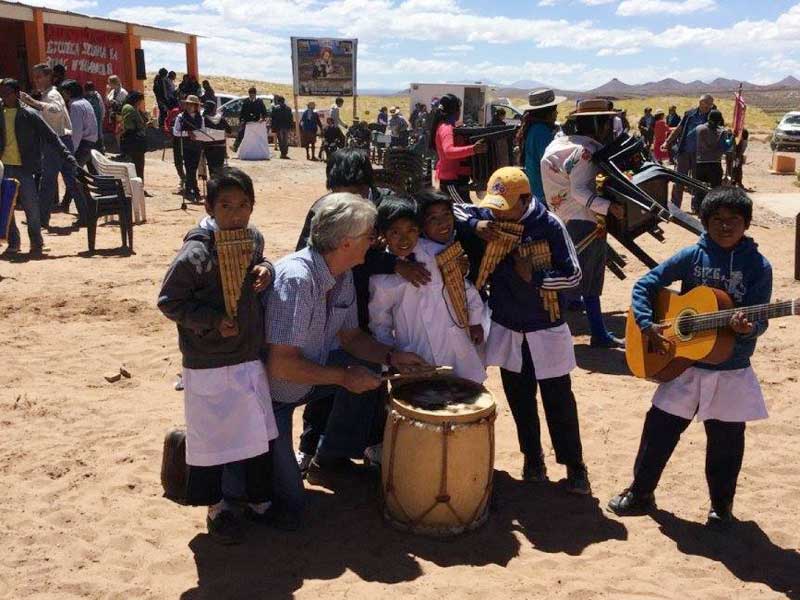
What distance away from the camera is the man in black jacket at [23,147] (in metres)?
9.15

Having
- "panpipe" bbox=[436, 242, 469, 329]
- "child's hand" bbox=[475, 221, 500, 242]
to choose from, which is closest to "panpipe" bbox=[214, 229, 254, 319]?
"panpipe" bbox=[436, 242, 469, 329]

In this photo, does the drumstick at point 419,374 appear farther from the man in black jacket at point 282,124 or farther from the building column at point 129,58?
the building column at point 129,58

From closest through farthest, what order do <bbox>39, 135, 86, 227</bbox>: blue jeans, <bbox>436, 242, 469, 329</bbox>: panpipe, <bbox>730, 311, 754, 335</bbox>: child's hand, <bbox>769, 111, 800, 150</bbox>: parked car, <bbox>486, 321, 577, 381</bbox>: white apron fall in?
<bbox>730, 311, 754, 335</bbox>: child's hand < <bbox>436, 242, 469, 329</bbox>: panpipe < <bbox>486, 321, 577, 381</bbox>: white apron < <bbox>39, 135, 86, 227</bbox>: blue jeans < <bbox>769, 111, 800, 150</bbox>: parked car

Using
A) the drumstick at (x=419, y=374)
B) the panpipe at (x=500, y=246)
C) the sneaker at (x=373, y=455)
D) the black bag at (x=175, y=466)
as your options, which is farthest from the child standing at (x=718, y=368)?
the black bag at (x=175, y=466)

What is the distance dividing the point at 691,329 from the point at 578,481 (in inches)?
41.9

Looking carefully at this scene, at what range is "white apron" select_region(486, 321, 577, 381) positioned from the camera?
13.6ft

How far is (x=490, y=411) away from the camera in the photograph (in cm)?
378

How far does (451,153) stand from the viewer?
7465 millimetres

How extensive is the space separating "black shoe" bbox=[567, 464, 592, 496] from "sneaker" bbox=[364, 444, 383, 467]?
3.36 ft

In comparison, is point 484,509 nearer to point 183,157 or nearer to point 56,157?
point 56,157

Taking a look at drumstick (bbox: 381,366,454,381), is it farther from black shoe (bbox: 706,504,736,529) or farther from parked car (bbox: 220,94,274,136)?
parked car (bbox: 220,94,274,136)

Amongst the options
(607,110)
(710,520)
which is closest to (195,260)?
(710,520)

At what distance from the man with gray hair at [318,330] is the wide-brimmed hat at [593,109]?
10.8 ft

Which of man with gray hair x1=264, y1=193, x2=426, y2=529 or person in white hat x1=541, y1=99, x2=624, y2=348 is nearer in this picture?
man with gray hair x1=264, y1=193, x2=426, y2=529
